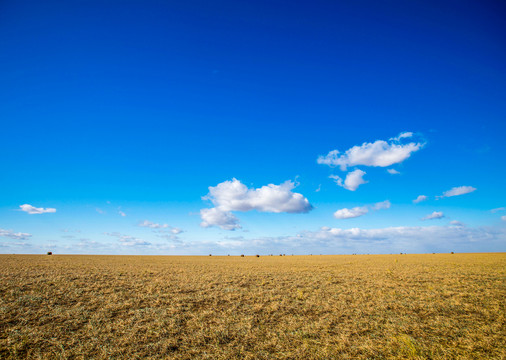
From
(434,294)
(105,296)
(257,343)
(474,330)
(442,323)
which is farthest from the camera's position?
(434,294)

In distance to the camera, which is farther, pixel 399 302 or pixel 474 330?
pixel 399 302

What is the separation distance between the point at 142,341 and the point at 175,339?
1107 millimetres

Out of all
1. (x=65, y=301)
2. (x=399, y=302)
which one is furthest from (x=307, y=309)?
(x=65, y=301)

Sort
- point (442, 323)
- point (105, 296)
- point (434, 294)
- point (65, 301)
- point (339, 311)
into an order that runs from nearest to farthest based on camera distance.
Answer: point (442, 323) → point (339, 311) → point (65, 301) → point (105, 296) → point (434, 294)

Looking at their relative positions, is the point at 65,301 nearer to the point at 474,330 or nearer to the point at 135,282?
the point at 135,282

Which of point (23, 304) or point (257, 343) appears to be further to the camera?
point (23, 304)

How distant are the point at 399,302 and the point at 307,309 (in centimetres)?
535

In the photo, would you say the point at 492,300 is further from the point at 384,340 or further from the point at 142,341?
the point at 142,341

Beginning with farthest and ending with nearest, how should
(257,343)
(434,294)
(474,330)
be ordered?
1. (434,294)
2. (474,330)
3. (257,343)

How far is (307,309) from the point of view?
1168 cm

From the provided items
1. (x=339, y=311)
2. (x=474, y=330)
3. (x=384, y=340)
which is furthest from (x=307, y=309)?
(x=474, y=330)

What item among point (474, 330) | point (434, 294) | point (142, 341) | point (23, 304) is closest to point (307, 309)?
point (474, 330)

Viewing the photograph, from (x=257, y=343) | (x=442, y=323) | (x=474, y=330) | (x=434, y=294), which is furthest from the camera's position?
(x=434, y=294)

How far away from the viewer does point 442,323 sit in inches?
381
